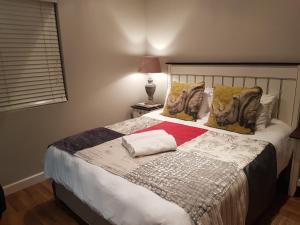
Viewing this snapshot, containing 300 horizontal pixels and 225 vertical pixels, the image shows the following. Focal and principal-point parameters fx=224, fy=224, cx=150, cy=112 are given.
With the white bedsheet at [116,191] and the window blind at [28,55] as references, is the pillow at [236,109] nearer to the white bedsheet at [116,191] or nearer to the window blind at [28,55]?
the white bedsheet at [116,191]

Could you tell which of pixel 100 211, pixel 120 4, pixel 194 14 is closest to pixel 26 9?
pixel 120 4

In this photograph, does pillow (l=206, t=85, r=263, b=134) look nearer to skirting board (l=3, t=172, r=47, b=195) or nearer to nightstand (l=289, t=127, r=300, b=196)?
nightstand (l=289, t=127, r=300, b=196)

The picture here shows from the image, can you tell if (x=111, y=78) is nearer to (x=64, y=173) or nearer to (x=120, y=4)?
(x=120, y=4)

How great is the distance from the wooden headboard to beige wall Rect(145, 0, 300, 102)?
0.13 m

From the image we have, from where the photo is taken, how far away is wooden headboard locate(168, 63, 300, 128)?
220 centimetres

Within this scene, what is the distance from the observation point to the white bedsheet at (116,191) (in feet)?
3.63

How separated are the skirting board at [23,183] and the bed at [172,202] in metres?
0.57

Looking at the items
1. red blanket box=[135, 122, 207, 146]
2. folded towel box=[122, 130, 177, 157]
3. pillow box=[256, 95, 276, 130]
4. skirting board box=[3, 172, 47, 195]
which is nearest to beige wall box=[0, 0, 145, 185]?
skirting board box=[3, 172, 47, 195]

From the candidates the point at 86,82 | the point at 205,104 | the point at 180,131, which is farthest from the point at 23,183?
the point at 205,104

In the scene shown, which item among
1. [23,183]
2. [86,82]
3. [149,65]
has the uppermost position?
[149,65]

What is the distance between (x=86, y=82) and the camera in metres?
2.86

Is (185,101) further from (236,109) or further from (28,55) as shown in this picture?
(28,55)

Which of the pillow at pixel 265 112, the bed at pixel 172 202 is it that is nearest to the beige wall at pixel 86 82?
the bed at pixel 172 202

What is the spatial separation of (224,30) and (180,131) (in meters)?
1.36
